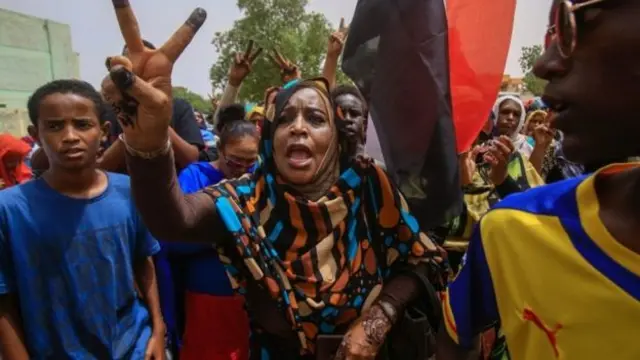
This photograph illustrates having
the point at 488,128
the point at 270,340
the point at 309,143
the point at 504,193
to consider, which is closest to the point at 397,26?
the point at 309,143

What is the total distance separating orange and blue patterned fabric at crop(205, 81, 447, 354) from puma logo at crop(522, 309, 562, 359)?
880mm

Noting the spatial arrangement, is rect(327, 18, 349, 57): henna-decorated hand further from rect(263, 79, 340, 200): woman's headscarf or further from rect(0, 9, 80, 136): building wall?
rect(0, 9, 80, 136): building wall

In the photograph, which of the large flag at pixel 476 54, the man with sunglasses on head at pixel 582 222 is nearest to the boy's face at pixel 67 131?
the large flag at pixel 476 54

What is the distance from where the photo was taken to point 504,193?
275 centimetres

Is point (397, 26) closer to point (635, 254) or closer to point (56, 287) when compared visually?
point (635, 254)

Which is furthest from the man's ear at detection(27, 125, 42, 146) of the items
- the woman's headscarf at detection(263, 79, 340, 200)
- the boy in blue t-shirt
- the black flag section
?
the black flag section

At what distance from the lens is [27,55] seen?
2848 centimetres

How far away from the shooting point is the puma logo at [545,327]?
1115mm

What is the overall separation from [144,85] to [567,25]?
41.5 inches

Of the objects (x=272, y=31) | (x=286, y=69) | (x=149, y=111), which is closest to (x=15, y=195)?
(x=149, y=111)

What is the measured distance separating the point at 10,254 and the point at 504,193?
2.28m

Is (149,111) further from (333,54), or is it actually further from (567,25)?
(333,54)

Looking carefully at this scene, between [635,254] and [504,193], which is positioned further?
[504,193]

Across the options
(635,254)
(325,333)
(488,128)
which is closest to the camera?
(635,254)
